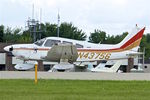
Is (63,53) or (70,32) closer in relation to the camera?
(63,53)

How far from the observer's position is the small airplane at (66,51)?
110 ft

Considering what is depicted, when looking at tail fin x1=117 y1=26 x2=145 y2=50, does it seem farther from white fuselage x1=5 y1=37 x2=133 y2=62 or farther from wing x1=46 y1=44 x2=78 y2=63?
wing x1=46 y1=44 x2=78 y2=63

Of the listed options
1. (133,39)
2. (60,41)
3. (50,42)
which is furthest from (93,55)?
(133,39)

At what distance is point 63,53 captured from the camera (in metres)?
33.8

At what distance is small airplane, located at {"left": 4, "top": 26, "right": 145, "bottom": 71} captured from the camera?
33562mm

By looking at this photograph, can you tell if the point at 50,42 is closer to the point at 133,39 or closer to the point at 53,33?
the point at 133,39

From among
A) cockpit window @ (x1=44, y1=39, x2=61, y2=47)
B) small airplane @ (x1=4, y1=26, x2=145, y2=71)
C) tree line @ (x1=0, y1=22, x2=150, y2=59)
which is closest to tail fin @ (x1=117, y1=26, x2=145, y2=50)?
small airplane @ (x1=4, y1=26, x2=145, y2=71)

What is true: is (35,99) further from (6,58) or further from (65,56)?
(6,58)

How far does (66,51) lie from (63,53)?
1.68ft

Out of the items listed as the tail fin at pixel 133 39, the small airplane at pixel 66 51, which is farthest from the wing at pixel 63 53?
the tail fin at pixel 133 39

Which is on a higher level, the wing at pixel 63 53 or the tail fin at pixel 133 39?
the tail fin at pixel 133 39

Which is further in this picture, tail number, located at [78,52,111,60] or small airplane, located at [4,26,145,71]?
tail number, located at [78,52,111,60]

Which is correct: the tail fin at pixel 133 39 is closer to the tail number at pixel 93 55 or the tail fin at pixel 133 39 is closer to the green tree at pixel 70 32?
the tail number at pixel 93 55

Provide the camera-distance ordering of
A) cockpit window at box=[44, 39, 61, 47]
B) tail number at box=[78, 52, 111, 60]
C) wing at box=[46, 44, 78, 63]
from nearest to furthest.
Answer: wing at box=[46, 44, 78, 63]
cockpit window at box=[44, 39, 61, 47]
tail number at box=[78, 52, 111, 60]
